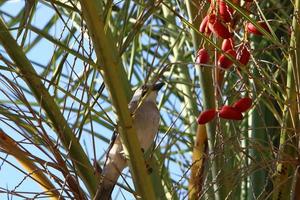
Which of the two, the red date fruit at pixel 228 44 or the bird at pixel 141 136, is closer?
the red date fruit at pixel 228 44

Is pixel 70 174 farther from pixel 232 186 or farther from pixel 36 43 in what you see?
pixel 36 43

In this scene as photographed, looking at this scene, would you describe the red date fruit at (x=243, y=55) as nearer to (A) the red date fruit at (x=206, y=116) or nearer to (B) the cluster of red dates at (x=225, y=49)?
(B) the cluster of red dates at (x=225, y=49)

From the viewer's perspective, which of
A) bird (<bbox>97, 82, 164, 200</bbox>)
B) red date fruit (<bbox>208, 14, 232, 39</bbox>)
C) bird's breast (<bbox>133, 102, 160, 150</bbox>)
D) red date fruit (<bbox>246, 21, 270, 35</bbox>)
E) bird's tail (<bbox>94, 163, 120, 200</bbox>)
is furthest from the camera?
bird's breast (<bbox>133, 102, 160, 150</bbox>)

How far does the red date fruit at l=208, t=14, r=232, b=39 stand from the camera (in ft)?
6.22

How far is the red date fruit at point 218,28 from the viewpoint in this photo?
1.90 m

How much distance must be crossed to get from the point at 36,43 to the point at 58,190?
56.8 inches

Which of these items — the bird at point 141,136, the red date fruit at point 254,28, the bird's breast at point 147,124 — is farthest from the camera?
the bird's breast at point 147,124

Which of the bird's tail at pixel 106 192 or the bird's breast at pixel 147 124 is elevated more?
the bird's breast at pixel 147 124

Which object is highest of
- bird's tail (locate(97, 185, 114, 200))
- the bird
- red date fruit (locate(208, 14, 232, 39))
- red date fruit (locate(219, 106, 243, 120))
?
the bird

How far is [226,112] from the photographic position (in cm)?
193

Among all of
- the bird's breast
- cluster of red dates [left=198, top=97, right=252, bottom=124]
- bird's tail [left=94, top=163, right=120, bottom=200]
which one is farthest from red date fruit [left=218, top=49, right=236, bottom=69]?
the bird's breast

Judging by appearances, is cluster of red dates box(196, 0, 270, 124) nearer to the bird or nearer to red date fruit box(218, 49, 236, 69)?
red date fruit box(218, 49, 236, 69)

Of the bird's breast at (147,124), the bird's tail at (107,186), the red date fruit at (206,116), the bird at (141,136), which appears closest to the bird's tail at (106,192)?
the bird's tail at (107,186)

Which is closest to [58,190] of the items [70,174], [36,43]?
[70,174]
